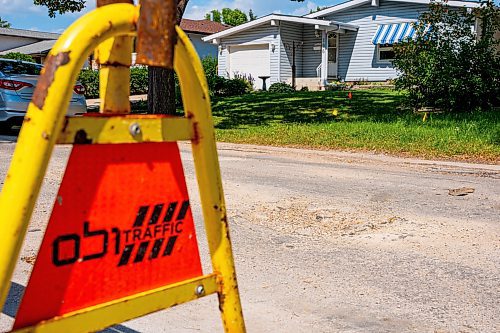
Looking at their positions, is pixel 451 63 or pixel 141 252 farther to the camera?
pixel 451 63

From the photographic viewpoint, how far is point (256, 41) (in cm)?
3309

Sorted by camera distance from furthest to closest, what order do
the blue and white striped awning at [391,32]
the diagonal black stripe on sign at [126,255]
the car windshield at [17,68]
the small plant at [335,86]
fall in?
the small plant at [335,86] → the blue and white striped awning at [391,32] → the car windshield at [17,68] → the diagonal black stripe on sign at [126,255]

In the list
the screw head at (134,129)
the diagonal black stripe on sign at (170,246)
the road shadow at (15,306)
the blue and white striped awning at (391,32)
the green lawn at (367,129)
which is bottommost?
the road shadow at (15,306)

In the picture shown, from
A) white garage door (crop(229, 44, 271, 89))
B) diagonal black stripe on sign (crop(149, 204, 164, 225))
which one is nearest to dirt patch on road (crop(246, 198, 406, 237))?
diagonal black stripe on sign (crop(149, 204, 164, 225))

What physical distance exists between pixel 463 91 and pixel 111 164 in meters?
14.2

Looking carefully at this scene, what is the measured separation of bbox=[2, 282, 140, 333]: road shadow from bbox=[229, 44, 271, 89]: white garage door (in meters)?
29.5

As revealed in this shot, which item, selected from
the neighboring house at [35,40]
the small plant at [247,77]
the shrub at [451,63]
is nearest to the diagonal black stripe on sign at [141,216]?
the shrub at [451,63]

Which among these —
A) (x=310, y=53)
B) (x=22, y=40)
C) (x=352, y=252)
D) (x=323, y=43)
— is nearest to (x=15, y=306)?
(x=352, y=252)

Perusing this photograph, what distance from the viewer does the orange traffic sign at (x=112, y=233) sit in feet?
5.62

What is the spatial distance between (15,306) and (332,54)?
98.8 feet

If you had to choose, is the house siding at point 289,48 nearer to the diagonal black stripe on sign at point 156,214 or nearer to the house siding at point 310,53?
the house siding at point 310,53

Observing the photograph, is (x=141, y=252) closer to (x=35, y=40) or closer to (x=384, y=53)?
(x=384, y=53)

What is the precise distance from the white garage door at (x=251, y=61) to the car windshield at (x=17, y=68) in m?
21.1

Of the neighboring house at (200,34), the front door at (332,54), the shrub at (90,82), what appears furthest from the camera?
the neighboring house at (200,34)
